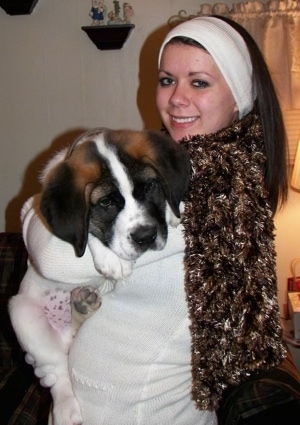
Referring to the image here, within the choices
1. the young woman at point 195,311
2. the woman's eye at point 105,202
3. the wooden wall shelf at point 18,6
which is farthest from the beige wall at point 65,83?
the woman's eye at point 105,202

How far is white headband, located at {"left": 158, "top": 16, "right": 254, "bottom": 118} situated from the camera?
1.82 metres

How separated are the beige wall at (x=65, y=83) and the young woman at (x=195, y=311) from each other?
2.26 metres

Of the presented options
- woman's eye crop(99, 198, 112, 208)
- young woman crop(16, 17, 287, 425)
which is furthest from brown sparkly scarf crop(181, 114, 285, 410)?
woman's eye crop(99, 198, 112, 208)

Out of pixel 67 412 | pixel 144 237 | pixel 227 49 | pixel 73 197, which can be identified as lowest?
pixel 67 412

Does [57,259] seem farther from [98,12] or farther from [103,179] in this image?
[98,12]

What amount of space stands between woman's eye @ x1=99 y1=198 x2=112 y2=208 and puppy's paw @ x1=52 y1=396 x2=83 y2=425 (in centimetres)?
58

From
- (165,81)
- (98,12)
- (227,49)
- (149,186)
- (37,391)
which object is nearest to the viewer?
(149,186)

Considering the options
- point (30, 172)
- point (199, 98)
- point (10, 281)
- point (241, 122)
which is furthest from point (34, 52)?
point (241, 122)

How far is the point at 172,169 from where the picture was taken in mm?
1562

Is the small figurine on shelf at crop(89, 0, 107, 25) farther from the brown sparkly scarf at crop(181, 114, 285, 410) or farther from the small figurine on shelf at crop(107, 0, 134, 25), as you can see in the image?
the brown sparkly scarf at crop(181, 114, 285, 410)

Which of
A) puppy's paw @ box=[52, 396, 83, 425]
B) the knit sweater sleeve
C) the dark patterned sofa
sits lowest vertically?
the dark patterned sofa

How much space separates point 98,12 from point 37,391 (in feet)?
8.04

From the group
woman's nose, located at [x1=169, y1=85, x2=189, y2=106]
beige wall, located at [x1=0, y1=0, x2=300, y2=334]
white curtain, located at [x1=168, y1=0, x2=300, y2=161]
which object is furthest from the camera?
beige wall, located at [x1=0, y1=0, x2=300, y2=334]

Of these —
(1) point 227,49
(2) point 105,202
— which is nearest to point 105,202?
(2) point 105,202
